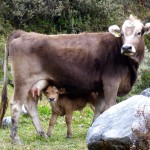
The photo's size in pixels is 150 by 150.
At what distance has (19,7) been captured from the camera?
2638 centimetres

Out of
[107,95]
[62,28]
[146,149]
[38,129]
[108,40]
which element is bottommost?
[62,28]

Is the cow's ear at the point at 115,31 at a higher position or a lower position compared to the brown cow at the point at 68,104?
higher

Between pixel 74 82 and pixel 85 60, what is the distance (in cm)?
50

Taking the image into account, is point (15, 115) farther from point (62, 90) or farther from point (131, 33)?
point (131, 33)

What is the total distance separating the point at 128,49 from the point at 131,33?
1.64 ft

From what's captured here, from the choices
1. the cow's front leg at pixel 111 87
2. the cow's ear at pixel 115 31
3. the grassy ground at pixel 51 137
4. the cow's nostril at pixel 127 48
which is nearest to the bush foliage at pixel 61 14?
the grassy ground at pixel 51 137

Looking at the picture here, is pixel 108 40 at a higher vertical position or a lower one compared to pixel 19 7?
higher

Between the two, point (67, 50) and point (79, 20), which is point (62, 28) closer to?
point (79, 20)

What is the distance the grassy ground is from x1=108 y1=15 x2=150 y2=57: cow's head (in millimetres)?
2020

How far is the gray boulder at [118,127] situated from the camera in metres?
8.28

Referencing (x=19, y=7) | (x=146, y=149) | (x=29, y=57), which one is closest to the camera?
Answer: (x=146, y=149)

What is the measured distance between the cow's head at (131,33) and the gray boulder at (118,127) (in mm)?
3437

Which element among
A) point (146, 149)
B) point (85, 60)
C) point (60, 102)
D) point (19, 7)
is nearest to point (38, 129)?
point (60, 102)

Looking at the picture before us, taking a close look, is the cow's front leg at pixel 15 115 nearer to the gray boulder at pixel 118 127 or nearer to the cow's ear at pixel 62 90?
the cow's ear at pixel 62 90
